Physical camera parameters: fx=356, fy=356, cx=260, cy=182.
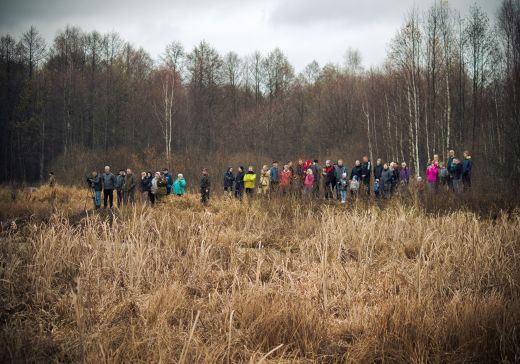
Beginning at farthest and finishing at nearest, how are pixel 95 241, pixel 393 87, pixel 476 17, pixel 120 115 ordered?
pixel 120 115 < pixel 393 87 < pixel 476 17 < pixel 95 241

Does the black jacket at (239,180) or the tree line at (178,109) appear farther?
the tree line at (178,109)

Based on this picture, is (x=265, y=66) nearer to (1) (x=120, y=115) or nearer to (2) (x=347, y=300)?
(1) (x=120, y=115)

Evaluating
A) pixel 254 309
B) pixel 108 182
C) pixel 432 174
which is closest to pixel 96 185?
pixel 108 182

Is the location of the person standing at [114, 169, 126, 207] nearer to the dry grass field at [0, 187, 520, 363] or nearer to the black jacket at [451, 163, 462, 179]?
the dry grass field at [0, 187, 520, 363]

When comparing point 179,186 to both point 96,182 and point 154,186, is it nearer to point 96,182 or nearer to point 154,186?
point 154,186

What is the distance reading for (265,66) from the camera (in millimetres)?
43375

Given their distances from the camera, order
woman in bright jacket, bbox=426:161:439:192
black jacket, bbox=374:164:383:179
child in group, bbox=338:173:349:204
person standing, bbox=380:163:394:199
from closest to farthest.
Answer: woman in bright jacket, bbox=426:161:439:192
child in group, bbox=338:173:349:204
person standing, bbox=380:163:394:199
black jacket, bbox=374:164:383:179

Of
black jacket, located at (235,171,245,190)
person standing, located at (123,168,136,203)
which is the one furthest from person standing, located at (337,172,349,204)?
person standing, located at (123,168,136,203)

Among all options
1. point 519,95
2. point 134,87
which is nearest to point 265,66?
point 134,87

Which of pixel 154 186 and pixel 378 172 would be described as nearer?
pixel 154 186

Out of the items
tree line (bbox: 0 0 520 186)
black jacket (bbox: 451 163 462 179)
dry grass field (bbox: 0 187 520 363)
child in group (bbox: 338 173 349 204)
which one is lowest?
dry grass field (bbox: 0 187 520 363)

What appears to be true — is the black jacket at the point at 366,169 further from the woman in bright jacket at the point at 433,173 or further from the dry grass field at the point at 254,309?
the dry grass field at the point at 254,309

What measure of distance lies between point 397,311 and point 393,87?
33.2m

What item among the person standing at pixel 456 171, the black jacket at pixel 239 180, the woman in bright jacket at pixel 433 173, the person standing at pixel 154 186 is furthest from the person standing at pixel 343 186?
the person standing at pixel 154 186
